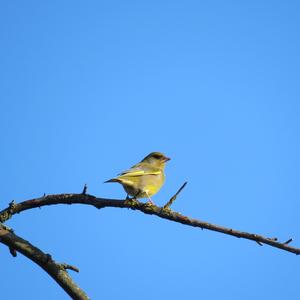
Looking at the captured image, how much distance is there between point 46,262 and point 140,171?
513cm

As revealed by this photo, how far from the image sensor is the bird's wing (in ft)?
36.8

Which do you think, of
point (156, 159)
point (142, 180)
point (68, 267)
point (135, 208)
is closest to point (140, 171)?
point (142, 180)

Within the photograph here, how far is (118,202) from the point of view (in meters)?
7.34

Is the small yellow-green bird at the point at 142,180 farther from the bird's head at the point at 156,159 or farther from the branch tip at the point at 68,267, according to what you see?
the branch tip at the point at 68,267

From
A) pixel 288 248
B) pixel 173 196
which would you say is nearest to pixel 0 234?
pixel 173 196

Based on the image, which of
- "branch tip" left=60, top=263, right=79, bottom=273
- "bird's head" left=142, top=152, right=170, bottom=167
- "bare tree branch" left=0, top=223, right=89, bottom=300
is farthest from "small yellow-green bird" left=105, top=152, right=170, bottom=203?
"bare tree branch" left=0, top=223, right=89, bottom=300

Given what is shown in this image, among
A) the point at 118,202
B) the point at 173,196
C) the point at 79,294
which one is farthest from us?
the point at 118,202

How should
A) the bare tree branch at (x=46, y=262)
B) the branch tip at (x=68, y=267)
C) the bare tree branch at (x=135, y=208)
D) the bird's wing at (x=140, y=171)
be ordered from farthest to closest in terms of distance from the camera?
the bird's wing at (x=140, y=171)
the branch tip at (x=68, y=267)
the bare tree branch at (x=46, y=262)
the bare tree branch at (x=135, y=208)

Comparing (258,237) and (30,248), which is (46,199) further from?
(258,237)

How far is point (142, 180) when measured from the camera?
11227mm

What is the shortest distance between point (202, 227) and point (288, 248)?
1023 millimetres

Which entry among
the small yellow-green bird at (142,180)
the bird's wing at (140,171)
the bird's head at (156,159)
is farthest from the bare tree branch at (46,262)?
the bird's head at (156,159)

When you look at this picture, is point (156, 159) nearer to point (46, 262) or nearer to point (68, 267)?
point (68, 267)

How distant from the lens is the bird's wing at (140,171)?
11.2m
